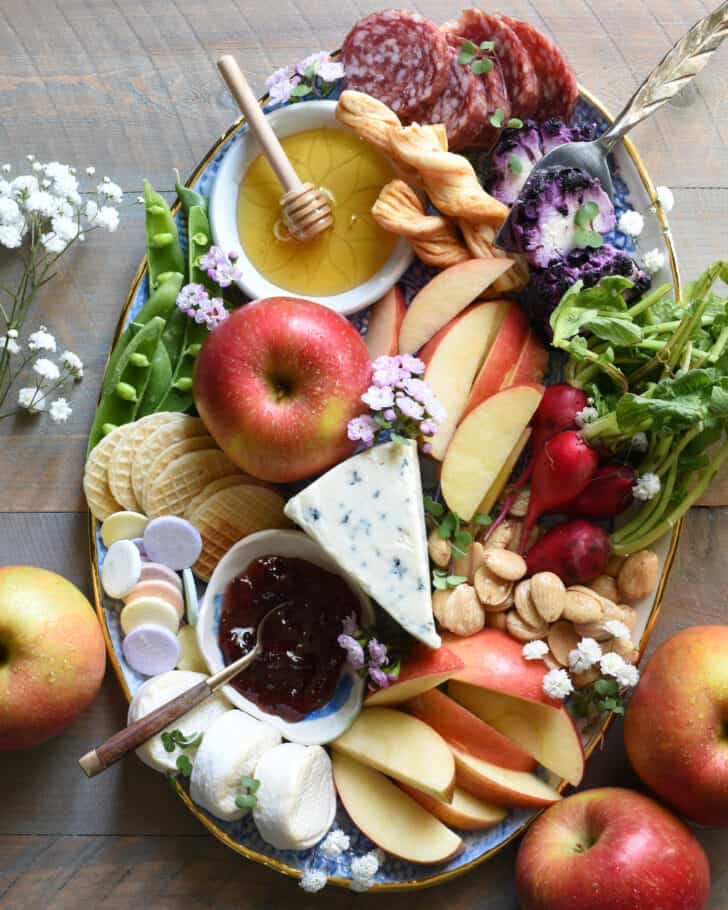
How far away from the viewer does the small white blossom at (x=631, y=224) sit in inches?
65.1

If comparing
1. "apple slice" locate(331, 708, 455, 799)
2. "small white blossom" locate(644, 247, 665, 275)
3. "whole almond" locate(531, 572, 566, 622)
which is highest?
"small white blossom" locate(644, 247, 665, 275)

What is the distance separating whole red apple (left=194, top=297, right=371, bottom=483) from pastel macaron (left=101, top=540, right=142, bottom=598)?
249 millimetres

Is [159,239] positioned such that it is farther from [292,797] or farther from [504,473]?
[292,797]

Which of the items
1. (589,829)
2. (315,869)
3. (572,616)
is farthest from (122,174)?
(589,829)

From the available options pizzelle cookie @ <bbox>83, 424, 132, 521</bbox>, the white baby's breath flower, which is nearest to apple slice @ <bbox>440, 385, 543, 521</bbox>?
pizzelle cookie @ <bbox>83, 424, 132, 521</bbox>

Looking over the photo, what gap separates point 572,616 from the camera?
5.17 feet

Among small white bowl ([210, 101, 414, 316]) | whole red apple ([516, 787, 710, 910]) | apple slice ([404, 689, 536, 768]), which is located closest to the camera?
whole red apple ([516, 787, 710, 910])

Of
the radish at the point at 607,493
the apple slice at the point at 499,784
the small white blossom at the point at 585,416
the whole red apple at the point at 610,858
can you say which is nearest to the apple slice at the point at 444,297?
the small white blossom at the point at 585,416

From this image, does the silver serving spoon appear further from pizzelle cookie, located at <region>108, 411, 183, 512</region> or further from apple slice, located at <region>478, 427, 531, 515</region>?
pizzelle cookie, located at <region>108, 411, 183, 512</region>

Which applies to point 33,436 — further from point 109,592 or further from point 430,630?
point 430,630

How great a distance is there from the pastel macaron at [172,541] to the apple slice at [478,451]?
1.41ft

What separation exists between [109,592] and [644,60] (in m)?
1.36

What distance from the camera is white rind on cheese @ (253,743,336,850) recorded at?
1.50 metres

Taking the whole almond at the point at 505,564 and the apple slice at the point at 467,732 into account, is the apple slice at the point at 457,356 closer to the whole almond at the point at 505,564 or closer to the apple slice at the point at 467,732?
the whole almond at the point at 505,564
